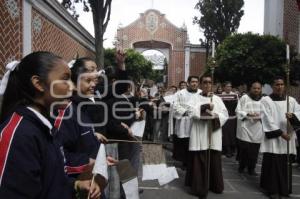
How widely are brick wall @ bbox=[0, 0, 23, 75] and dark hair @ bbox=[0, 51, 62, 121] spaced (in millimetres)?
3862

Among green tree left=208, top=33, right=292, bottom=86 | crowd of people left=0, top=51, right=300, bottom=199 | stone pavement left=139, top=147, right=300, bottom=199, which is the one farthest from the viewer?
green tree left=208, top=33, right=292, bottom=86

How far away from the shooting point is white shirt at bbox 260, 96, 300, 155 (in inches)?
245

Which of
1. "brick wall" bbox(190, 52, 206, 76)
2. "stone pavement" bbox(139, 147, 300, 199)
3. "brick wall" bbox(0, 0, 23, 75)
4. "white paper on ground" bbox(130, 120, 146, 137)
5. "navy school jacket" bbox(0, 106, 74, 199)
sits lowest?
"stone pavement" bbox(139, 147, 300, 199)

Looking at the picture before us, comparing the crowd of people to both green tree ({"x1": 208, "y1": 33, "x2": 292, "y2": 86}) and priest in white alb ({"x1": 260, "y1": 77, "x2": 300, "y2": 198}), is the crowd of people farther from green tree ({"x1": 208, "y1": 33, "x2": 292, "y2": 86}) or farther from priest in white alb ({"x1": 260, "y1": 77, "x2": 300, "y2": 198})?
green tree ({"x1": 208, "y1": 33, "x2": 292, "y2": 86})

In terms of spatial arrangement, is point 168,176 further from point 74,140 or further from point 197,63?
point 197,63

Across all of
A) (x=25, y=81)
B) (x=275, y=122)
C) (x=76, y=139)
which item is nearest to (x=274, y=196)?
(x=275, y=122)

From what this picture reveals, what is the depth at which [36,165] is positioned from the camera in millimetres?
1737

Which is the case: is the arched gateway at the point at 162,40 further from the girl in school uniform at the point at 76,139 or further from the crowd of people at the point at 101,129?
the girl in school uniform at the point at 76,139

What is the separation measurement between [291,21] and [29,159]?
19514 mm

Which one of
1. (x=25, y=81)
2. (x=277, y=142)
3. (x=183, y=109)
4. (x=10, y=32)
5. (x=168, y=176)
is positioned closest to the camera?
(x=25, y=81)

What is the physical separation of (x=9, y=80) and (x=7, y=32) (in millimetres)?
4067

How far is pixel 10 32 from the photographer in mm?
5871

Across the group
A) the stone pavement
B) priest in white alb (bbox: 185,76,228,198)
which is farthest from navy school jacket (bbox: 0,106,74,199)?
priest in white alb (bbox: 185,76,228,198)

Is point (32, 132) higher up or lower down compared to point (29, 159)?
higher up
